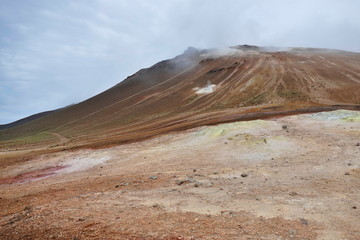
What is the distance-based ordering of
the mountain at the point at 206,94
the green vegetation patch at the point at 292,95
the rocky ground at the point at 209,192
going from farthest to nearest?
the green vegetation patch at the point at 292,95 → the mountain at the point at 206,94 → the rocky ground at the point at 209,192

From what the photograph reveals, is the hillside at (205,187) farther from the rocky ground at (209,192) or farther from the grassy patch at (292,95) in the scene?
the grassy patch at (292,95)

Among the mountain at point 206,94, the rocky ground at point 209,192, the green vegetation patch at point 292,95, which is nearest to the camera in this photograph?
the rocky ground at point 209,192

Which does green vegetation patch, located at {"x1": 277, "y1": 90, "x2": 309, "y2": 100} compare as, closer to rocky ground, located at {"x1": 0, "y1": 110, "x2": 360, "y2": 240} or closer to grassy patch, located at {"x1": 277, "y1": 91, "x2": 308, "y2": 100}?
grassy patch, located at {"x1": 277, "y1": 91, "x2": 308, "y2": 100}

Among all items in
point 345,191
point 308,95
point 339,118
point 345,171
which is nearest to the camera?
point 345,191

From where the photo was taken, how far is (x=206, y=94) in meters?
63.5

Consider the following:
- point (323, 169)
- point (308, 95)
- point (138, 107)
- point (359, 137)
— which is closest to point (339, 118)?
point (359, 137)

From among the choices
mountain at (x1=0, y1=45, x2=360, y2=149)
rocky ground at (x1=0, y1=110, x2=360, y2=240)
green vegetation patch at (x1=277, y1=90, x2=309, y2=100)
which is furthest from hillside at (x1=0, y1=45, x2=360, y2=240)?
green vegetation patch at (x1=277, y1=90, x2=309, y2=100)

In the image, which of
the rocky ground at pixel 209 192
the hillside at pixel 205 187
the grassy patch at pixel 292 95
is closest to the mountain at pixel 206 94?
the grassy patch at pixel 292 95

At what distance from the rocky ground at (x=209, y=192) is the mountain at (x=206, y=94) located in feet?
66.9

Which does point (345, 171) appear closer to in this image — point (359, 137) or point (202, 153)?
point (359, 137)

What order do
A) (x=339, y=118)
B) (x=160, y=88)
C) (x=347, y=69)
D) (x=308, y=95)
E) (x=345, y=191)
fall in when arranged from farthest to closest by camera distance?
1. (x=160, y=88)
2. (x=347, y=69)
3. (x=308, y=95)
4. (x=339, y=118)
5. (x=345, y=191)

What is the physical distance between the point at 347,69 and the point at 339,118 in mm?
53211

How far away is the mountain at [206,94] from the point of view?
47719 mm

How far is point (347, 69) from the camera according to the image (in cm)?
6650
